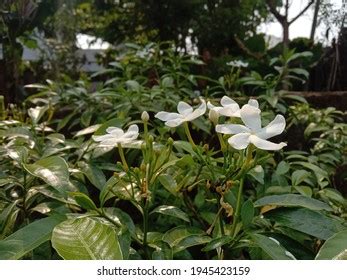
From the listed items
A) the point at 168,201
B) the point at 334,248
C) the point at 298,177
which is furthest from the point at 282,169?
the point at 334,248

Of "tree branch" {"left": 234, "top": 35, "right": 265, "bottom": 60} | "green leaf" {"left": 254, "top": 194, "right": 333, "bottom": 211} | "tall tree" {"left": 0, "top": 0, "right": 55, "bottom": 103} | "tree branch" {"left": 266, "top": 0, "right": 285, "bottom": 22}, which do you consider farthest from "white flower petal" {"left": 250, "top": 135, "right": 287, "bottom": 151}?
"tree branch" {"left": 234, "top": 35, "right": 265, "bottom": 60}

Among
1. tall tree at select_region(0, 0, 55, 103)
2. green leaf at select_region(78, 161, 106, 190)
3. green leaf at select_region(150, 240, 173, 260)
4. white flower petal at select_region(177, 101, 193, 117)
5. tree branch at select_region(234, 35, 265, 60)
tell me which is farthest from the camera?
tree branch at select_region(234, 35, 265, 60)

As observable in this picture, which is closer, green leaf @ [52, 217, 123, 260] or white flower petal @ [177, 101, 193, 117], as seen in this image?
green leaf @ [52, 217, 123, 260]

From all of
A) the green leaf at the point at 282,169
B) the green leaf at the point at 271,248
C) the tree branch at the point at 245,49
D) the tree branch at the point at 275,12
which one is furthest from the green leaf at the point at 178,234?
the tree branch at the point at 245,49

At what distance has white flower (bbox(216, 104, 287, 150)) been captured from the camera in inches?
22.8

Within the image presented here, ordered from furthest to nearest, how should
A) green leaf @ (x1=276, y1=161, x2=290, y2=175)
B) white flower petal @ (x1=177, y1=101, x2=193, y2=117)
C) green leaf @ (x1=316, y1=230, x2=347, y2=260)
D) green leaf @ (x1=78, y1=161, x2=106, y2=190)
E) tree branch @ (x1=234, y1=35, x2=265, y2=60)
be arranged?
tree branch @ (x1=234, y1=35, x2=265, y2=60) < green leaf @ (x1=276, y1=161, x2=290, y2=175) < green leaf @ (x1=78, y1=161, x2=106, y2=190) < white flower petal @ (x1=177, y1=101, x2=193, y2=117) < green leaf @ (x1=316, y1=230, x2=347, y2=260)

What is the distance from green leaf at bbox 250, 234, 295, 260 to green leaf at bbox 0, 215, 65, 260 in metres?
0.25

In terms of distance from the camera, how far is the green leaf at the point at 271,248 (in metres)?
0.58

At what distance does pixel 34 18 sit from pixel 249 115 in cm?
583

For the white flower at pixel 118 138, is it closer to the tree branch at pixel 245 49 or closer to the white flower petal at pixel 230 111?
the white flower petal at pixel 230 111

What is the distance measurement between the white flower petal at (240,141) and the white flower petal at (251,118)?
0.02 meters

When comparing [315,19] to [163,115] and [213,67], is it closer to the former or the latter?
[213,67]

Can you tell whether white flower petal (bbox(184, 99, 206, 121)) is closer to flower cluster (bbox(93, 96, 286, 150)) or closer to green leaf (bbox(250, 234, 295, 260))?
flower cluster (bbox(93, 96, 286, 150))

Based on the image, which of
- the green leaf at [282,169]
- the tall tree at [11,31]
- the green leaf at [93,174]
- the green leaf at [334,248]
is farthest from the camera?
the tall tree at [11,31]
